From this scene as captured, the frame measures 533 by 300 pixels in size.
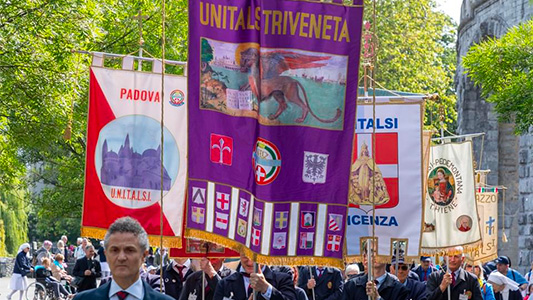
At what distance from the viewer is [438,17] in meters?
41.0

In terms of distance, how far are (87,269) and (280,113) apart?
15.4 m

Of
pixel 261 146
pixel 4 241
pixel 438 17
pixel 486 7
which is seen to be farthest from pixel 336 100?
pixel 4 241

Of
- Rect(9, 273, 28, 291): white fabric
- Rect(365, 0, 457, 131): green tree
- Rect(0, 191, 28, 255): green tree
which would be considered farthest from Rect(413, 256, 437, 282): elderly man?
Rect(0, 191, 28, 255): green tree

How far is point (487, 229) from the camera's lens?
19.3 m

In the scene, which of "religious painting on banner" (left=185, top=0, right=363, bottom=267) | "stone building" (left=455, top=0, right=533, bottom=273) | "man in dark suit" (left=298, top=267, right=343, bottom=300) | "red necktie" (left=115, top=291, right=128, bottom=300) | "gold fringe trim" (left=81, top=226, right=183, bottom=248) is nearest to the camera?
"red necktie" (left=115, top=291, right=128, bottom=300)

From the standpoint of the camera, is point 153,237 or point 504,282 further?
point 504,282

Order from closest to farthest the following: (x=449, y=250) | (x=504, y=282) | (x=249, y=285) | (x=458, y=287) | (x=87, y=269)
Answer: (x=249, y=285), (x=458, y=287), (x=449, y=250), (x=504, y=282), (x=87, y=269)

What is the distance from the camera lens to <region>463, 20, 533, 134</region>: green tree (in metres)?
18.2

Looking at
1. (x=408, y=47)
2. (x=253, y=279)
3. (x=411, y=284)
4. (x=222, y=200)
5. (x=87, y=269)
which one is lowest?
(x=87, y=269)

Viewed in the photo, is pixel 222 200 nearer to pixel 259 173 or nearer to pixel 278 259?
pixel 259 173

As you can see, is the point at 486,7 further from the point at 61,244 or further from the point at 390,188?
the point at 390,188

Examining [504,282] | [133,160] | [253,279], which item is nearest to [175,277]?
[133,160]

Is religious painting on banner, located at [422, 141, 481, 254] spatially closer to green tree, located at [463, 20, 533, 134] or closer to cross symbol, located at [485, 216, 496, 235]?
green tree, located at [463, 20, 533, 134]

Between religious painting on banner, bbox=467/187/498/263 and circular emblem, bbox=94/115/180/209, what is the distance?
5782 mm
